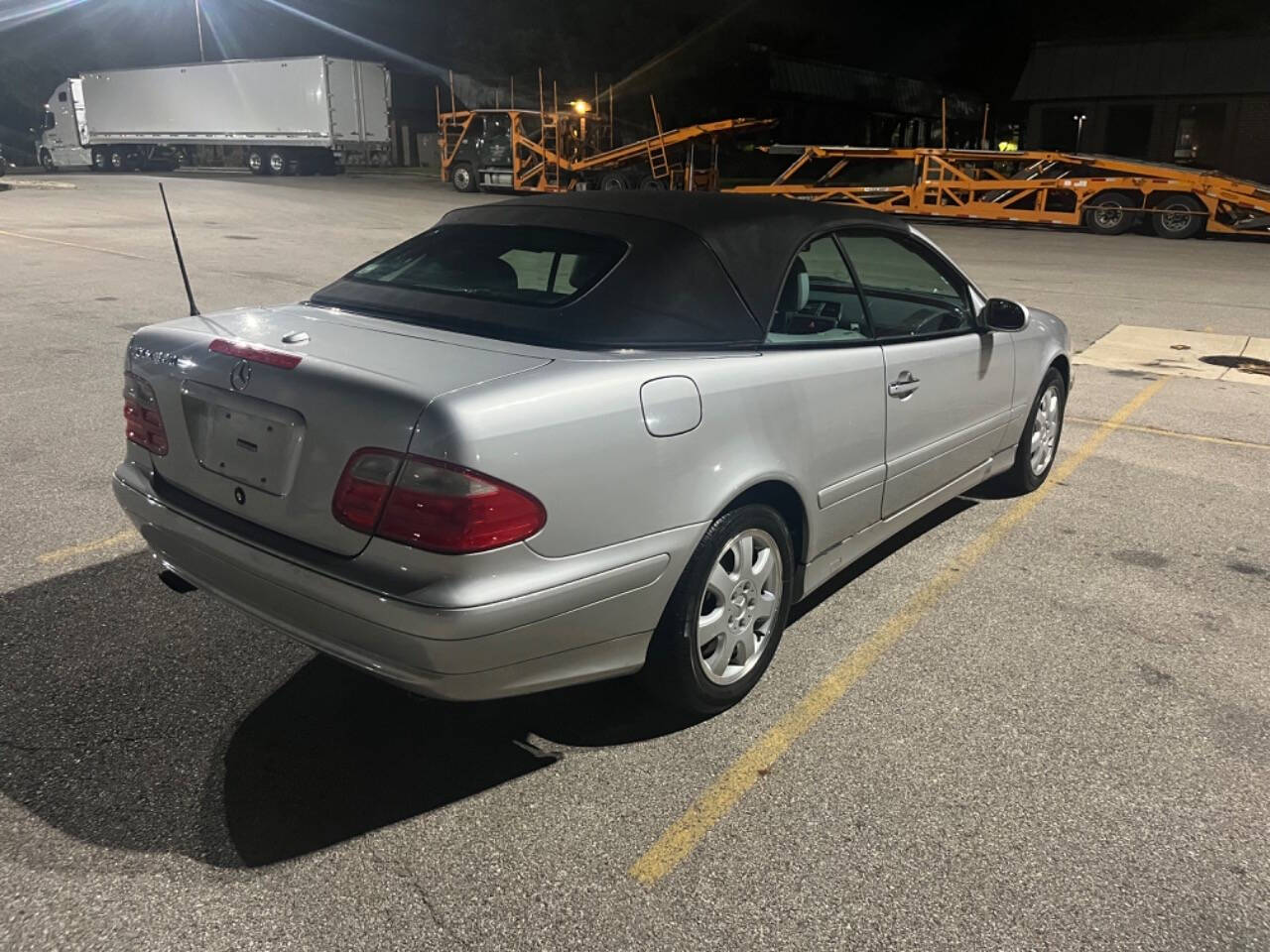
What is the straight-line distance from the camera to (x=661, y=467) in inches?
104

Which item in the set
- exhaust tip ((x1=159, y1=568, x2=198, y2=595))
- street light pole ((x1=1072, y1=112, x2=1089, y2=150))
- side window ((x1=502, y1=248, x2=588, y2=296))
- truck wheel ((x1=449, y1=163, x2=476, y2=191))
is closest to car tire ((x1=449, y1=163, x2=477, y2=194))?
truck wheel ((x1=449, y1=163, x2=476, y2=191))

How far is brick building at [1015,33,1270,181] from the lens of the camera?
28.8 metres

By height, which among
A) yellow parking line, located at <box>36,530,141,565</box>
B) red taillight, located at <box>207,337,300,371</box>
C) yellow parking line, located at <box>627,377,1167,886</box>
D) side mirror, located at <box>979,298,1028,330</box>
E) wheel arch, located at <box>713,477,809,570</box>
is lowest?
yellow parking line, located at <box>627,377,1167,886</box>

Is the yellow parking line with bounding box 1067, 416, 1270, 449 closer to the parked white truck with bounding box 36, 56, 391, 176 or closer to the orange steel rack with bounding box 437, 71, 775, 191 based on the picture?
the orange steel rack with bounding box 437, 71, 775, 191

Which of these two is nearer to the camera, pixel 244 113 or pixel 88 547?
pixel 88 547

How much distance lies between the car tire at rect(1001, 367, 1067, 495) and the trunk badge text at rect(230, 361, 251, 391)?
3719 mm

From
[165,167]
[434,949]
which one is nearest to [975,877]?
[434,949]

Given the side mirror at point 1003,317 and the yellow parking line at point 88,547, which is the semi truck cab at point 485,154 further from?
the side mirror at point 1003,317

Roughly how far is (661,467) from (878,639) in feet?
4.60

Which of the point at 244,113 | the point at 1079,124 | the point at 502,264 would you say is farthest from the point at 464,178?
the point at 502,264

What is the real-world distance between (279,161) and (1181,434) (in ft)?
123

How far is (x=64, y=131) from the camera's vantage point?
4659 cm

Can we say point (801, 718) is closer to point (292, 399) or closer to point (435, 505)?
point (435, 505)

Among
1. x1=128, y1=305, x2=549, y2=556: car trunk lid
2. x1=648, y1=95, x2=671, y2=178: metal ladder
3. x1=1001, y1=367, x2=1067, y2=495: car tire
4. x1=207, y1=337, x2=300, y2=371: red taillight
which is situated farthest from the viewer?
x1=648, y1=95, x2=671, y2=178: metal ladder
